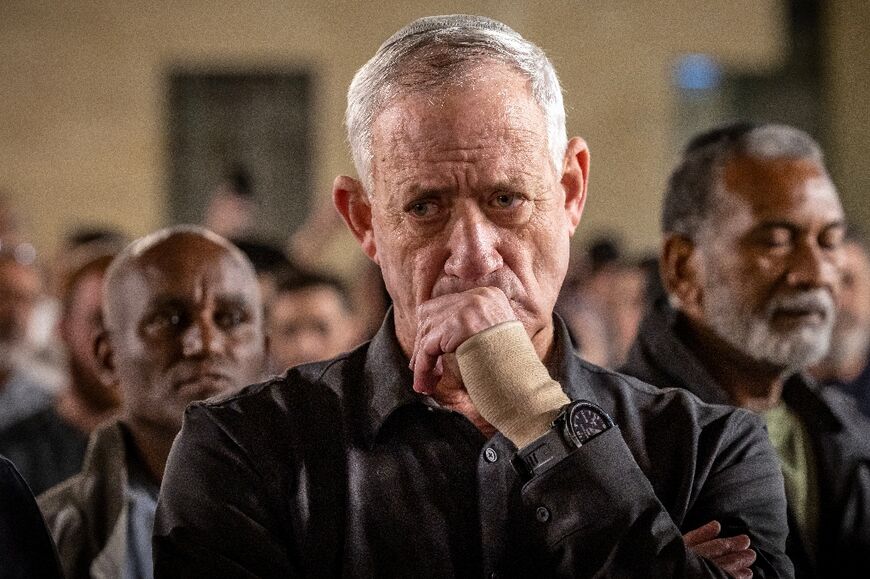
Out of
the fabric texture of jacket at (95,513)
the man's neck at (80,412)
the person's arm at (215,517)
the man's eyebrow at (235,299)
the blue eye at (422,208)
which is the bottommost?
the man's neck at (80,412)

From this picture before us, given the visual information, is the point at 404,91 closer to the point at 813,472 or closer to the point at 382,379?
the point at 382,379

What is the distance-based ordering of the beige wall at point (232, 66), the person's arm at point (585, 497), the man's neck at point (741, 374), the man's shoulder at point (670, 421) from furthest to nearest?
the beige wall at point (232, 66) < the man's neck at point (741, 374) < the man's shoulder at point (670, 421) < the person's arm at point (585, 497)

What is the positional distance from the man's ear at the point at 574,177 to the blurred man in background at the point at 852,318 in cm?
329

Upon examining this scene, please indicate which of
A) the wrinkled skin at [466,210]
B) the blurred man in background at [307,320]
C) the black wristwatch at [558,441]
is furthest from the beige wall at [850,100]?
the black wristwatch at [558,441]

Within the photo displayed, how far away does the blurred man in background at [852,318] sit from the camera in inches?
194

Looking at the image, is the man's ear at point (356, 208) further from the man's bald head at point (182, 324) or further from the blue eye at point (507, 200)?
the man's bald head at point (182, 324)

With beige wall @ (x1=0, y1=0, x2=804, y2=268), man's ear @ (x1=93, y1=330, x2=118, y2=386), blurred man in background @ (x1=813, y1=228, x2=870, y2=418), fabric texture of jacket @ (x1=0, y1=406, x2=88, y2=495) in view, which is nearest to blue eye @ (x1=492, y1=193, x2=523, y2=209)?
man's ear @ (x1=93, y1=330, x2=118, y2=386)

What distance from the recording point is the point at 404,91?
5.26 feet

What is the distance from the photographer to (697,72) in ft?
34.9

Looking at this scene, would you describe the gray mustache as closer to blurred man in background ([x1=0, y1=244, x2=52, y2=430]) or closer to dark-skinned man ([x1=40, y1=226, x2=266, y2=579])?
dark-skinned man ([x1=40, y1=226, x2=266, y2=579])

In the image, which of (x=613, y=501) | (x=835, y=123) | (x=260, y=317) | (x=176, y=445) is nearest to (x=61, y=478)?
(x=260, y=317)

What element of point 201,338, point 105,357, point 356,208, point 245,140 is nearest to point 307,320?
point 105,357

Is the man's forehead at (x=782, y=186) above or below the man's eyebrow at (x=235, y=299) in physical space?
above

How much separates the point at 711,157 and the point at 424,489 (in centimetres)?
107
